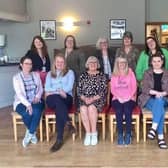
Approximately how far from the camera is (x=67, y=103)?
462 centimetres

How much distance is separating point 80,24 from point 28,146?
4.35m

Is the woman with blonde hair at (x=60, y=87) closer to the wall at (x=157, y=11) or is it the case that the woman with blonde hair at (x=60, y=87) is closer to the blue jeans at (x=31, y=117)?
the blue jeans at (x=31, y=117)

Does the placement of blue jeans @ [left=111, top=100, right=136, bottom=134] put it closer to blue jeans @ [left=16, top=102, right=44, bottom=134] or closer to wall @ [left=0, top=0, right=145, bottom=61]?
blue jeans @ [left=16, top=102, right=44, bottom=134]

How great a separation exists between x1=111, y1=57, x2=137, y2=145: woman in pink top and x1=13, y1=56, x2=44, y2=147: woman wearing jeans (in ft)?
3.13

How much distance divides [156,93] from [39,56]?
1691 mm

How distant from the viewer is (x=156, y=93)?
14.6ft

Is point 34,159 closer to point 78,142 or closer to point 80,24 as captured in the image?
point 78,142

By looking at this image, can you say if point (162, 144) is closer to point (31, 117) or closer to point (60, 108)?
point (60, 108)

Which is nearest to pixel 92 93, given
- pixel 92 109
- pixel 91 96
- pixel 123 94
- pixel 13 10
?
pixel 91 96

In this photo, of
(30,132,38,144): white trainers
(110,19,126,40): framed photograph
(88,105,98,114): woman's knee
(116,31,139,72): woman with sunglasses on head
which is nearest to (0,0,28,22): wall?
(110,19,126,40): framed photograph

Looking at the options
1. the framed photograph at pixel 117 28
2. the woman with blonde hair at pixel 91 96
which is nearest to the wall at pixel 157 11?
the framed photograph at pixel 117 28

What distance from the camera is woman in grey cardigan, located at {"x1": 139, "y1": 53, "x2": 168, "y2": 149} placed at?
4.38m

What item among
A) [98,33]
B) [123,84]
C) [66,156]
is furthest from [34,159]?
[98,33]

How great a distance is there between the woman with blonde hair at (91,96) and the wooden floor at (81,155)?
0.64ft
